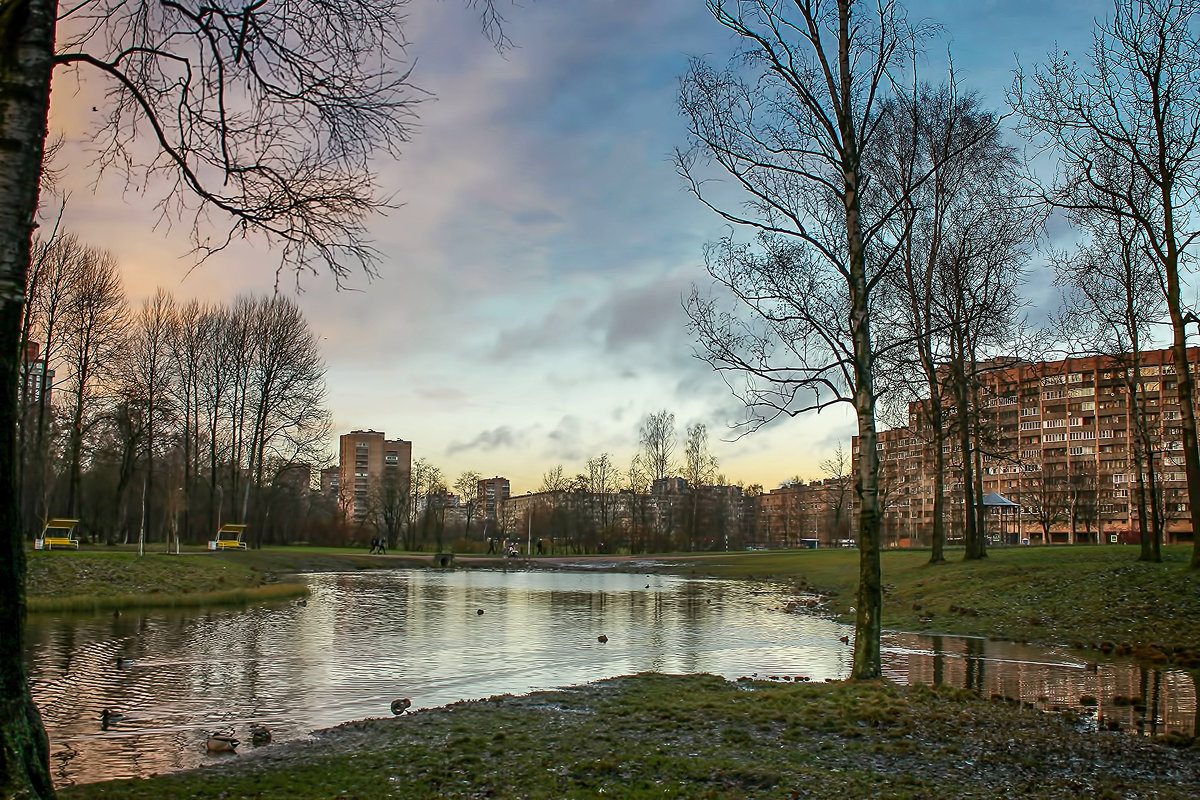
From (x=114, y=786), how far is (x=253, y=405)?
56387 millimetres

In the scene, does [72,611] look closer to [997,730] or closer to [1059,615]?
[997,730]

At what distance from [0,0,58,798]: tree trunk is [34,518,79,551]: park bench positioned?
3953cm

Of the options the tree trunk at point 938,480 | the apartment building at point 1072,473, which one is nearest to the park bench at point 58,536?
the tree trunk at point 938,480

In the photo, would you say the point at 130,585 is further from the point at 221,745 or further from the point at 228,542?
the point at 228,542

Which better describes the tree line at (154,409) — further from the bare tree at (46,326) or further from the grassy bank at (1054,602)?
the grassy bank at (1054,602)

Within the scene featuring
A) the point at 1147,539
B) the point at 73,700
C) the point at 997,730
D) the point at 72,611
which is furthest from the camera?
the point at 1147,539

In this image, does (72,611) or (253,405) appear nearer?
(72,611)

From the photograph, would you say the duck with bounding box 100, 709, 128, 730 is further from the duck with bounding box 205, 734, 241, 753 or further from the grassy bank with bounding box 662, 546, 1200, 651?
the grassy bank with bounding box 662, 546, 1200, 651

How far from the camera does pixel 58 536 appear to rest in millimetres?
41562

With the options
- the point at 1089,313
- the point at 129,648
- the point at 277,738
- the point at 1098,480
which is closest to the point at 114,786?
the point at 277,738

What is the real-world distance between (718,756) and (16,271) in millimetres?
7103

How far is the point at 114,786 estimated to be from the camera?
23.5 ft

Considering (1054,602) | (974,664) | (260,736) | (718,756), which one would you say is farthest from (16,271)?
(1054,602)

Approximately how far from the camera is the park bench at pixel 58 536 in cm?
3959
